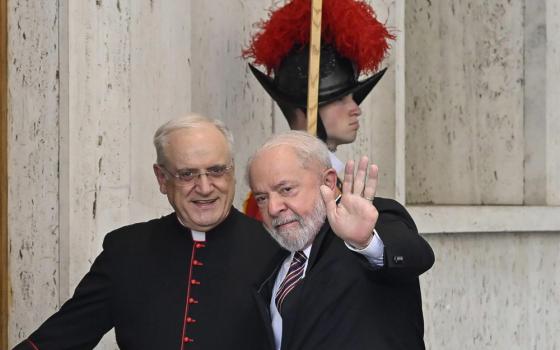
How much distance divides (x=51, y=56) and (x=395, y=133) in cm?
216

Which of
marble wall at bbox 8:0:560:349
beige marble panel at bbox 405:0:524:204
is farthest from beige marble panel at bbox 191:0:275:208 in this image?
beige marble panel at bbox 405:0:524:204

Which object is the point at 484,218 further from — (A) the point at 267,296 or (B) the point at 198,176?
(A) the point at 267,296

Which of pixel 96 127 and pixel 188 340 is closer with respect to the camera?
pixel 188 340

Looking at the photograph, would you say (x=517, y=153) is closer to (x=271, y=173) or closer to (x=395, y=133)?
(x=395, y=133)

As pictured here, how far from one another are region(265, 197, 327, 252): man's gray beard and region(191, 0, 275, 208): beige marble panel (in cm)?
221

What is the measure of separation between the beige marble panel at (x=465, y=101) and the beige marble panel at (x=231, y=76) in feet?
6.23

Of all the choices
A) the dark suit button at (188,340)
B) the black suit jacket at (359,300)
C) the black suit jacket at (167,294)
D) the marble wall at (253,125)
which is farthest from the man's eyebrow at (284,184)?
the marble wall at (253,125)

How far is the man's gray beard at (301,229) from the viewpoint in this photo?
9.58 feet

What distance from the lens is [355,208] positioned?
106 inches

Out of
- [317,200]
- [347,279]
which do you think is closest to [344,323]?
[347,279]

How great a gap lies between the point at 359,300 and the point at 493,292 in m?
3.90

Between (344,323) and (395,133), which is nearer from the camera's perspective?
(344,323)

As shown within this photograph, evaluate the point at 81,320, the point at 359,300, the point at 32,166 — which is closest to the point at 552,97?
the point at 32,166

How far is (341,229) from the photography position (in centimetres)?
270
